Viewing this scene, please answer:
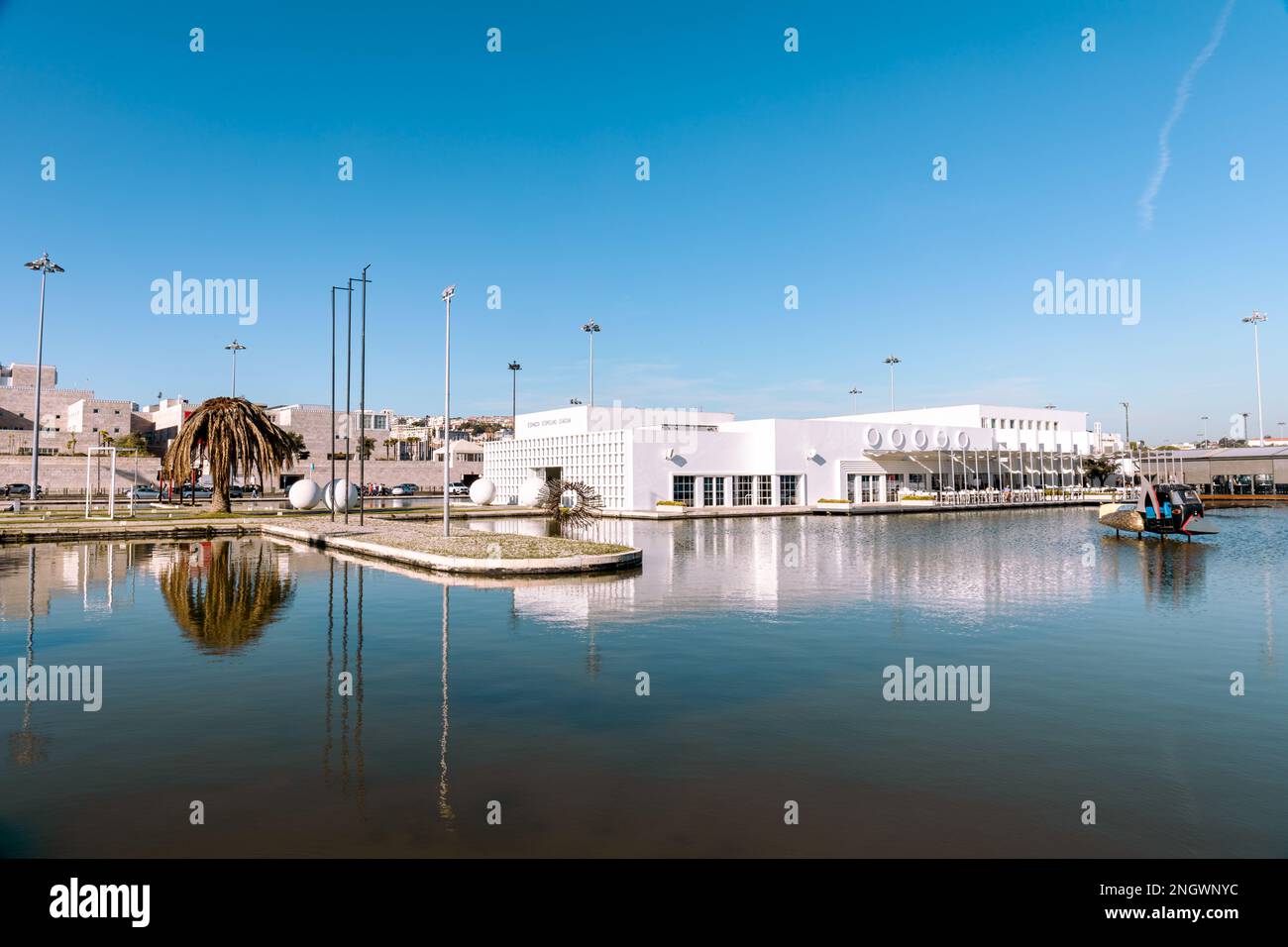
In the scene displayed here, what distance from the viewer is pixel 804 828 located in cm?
710

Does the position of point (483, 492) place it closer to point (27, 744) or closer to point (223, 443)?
point (223, 443)

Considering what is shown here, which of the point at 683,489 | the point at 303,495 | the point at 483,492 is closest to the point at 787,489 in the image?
the point at 683,489

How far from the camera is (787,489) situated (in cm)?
6406

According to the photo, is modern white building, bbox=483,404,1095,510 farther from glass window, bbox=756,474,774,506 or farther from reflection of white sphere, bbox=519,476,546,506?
reflection of white sphere, bbox=519,476,546,506

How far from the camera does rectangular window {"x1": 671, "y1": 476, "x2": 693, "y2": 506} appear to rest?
192 ft

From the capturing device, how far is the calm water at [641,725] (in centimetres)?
708

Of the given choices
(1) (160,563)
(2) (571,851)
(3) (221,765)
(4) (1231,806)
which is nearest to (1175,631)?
(4) (1231,806)

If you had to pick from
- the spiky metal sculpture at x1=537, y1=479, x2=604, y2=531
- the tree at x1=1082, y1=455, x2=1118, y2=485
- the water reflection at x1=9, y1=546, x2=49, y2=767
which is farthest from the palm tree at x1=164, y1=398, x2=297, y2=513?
the tree at x1=1082, y1=455, x2=1118, y2=485

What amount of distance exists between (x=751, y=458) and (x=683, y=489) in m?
6.77

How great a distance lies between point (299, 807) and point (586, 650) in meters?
7.09

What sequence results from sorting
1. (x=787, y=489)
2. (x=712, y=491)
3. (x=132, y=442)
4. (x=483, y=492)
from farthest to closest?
(x=132, y=442) < (x=483, y=492) < (x=787, y=489) < (x=712, y=491)

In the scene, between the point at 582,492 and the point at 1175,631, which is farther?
the point at 582,492
